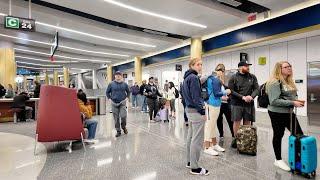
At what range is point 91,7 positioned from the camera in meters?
7.40

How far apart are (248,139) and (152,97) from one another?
4.59m

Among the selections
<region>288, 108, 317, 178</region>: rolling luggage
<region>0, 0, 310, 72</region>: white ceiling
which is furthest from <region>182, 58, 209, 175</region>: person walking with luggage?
<region>0, 0, 310, 72</region>: white ceiling

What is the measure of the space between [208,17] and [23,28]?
217 inches

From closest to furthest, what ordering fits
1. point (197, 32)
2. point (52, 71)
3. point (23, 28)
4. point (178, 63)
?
point (23, 28)
point (197, 32)
point (178, 63)
point (52, 71)

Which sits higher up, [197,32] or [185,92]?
[197,32]

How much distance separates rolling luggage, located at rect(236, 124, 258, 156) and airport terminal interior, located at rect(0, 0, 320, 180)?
0.05 ft

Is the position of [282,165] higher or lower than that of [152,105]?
lower

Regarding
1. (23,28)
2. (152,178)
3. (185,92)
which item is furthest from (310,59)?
(23,28)

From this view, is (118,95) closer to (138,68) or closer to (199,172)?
(199,172)

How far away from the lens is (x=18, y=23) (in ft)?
22.2

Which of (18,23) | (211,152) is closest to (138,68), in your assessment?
(18,23)

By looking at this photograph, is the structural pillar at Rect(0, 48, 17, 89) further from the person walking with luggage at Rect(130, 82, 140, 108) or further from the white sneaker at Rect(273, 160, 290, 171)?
the white sneaker at Rect(273, 160, 290, 171)

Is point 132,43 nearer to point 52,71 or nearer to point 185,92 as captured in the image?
point 185,92

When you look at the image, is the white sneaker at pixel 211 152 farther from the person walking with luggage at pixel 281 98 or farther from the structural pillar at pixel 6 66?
the structural pillar at pixel 6 66
